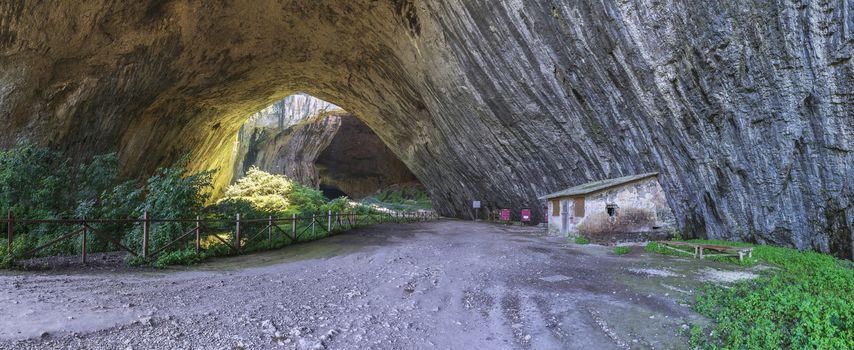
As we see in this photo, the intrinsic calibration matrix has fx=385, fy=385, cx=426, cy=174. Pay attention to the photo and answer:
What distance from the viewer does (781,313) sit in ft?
14.9

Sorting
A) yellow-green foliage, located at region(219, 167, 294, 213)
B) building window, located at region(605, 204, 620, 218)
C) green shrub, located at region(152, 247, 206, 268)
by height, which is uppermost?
yellow-green foliage, located at region(219, 167, 294, 213)

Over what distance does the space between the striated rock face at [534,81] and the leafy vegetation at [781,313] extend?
4083mm

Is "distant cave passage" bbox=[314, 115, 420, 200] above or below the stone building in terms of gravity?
above

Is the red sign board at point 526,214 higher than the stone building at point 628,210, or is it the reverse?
the stone building at point 628,210

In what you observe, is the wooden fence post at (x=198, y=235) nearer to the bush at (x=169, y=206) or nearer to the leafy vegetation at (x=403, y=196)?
the bush at (x=169, y=206)

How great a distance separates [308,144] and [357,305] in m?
42.4

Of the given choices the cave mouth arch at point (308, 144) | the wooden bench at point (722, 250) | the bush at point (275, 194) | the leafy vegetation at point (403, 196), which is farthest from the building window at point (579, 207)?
the leafy vegetation at point (403, 196)

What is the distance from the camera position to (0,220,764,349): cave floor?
404 centimetres

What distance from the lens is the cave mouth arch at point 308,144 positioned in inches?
1617

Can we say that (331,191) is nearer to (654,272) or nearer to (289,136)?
(289,136)

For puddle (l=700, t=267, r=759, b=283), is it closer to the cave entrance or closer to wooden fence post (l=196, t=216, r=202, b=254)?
wooden fence post (l=196, t=216, r=202, b=254)

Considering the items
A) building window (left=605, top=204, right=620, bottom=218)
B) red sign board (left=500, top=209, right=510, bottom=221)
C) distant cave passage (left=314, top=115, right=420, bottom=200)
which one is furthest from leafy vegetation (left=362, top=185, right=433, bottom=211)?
building window (left=605, top=204, right=620, bottom=218)

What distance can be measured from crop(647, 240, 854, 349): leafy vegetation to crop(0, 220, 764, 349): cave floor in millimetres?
342

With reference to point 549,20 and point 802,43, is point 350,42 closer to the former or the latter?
point 549,20
